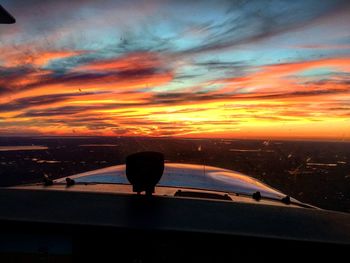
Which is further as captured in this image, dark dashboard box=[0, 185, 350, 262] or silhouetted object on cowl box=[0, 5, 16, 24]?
silhouetted object on cowl box=[0, 5, 16, 24]

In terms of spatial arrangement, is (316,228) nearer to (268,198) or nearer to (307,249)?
(307,249)

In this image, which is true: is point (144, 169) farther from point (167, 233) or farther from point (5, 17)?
point (5, 17)

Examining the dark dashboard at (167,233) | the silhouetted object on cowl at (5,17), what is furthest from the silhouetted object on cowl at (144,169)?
the silhouetted object on cowl at (5,17)

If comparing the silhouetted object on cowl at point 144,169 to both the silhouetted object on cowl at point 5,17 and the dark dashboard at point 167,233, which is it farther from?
the silhouetted object on cowl at point 5,17

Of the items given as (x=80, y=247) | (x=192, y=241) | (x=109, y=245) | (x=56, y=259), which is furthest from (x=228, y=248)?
(x=56, y=259)

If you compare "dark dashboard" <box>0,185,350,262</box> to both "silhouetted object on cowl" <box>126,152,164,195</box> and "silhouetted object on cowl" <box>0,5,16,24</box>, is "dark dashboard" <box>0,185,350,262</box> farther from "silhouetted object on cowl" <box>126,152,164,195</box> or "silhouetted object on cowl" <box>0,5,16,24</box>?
"silhouetted object on cowl" <box>0,5,16,24</box>

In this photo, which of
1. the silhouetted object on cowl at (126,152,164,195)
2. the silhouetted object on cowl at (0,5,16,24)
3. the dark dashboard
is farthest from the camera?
the silhouetted object on cowl at (126,152,164,195)

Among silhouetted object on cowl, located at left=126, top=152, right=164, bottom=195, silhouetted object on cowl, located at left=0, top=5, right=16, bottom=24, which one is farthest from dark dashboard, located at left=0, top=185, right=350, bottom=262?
silhouetted object on cowl, located at left=0, top=5, right=16, bottom=24

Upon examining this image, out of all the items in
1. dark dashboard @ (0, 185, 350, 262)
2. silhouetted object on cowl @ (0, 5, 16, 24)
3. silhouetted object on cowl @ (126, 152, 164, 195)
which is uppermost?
silhouetted object on cowl @ (0, 5, 16, 24)
